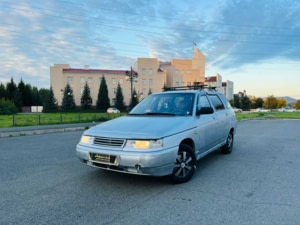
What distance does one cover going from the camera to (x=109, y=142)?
12.7 feet

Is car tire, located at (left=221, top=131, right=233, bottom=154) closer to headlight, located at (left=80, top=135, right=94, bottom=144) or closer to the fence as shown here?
headlight, located at (left=80, top=135, right=94, bottom=144)

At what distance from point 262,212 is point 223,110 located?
143 inches

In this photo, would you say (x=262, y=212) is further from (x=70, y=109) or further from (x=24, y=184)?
(x=70, y=109)

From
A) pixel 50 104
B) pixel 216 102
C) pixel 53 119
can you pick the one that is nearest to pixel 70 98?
pixel 50 104

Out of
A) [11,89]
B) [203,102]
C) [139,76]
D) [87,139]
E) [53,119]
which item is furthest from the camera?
[139,76]

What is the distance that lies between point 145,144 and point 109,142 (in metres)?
0.68

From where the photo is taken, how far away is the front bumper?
356 cm

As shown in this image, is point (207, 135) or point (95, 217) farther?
point (207, 135)

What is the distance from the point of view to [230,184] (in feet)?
13.7

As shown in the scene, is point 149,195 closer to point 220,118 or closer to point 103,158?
point 103,158

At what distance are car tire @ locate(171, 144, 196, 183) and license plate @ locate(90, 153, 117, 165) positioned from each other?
3.81ft

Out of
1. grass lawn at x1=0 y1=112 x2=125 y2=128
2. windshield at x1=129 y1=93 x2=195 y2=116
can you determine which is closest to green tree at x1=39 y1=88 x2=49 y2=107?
grass lawn at x1=0 y1=112 x2=125 y2=128

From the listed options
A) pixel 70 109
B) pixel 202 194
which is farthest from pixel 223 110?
pixel 70 109

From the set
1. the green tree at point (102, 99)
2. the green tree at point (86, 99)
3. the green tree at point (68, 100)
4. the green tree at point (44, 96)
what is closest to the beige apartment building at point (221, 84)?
the green tree at point (102, 99)
